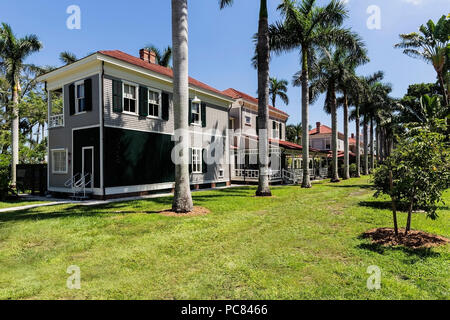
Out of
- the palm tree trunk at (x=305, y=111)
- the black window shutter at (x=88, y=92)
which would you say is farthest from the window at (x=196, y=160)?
the palm tree trunk at (x=305, y=111)

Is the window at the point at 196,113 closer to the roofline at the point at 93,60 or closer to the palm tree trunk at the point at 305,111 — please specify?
the roofline at the point at 93,60

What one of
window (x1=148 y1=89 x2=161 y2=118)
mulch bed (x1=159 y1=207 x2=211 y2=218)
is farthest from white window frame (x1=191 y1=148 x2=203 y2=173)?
mulch bed (x1=159 y1=207 x2=211 y2=218)

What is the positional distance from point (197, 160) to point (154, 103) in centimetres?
500

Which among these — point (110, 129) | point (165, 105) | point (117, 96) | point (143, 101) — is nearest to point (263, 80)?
point (165, 105)

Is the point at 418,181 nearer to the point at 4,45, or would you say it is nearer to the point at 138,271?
the point at 138,271

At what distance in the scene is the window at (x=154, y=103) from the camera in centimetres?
1526

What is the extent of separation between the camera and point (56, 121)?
50.5ft

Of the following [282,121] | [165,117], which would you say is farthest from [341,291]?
[282,121]

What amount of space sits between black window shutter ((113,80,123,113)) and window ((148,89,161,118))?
199 cm

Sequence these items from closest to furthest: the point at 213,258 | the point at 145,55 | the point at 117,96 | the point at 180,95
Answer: the point at 213,258
the point at 180,95
the point at 117,96
the point at 145,55

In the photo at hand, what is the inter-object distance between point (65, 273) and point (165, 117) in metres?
12.5

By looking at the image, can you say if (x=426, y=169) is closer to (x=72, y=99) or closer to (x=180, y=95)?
(x=180, y=95)

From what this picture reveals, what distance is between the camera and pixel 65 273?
430 cm

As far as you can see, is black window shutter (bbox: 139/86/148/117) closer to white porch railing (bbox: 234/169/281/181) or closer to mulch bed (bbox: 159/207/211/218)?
mulch bed (bbox: 159/207/211/218)
